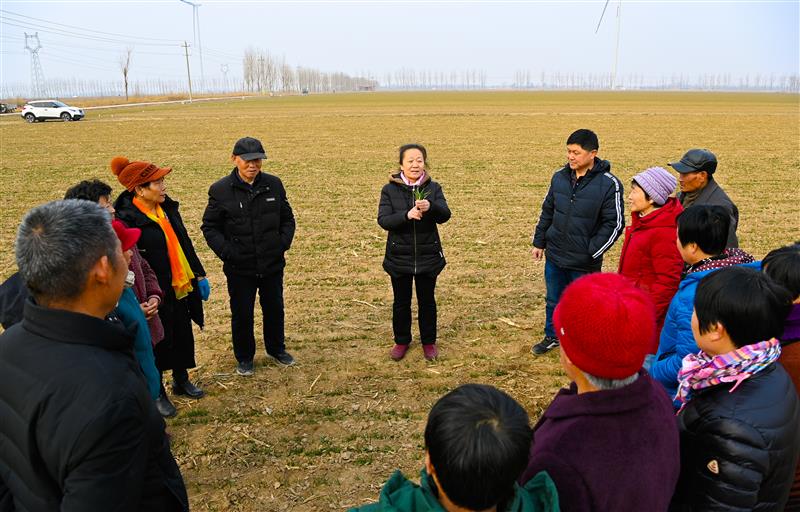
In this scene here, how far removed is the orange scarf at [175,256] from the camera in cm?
425

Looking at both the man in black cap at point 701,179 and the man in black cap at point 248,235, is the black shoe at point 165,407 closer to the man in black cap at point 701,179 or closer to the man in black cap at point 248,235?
the man in black cap at point 248,235

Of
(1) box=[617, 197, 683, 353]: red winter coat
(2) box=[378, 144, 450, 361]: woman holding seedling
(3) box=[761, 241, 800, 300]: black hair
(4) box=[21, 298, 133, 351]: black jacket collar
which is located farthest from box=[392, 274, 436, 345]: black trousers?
(4) box=[21, 298, 133, 351]: black jacket collar

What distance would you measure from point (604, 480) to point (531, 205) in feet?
34.5

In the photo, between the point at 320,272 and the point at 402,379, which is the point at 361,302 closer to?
the point at 320,272

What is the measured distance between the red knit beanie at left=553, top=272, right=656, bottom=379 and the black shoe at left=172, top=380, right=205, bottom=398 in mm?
3930

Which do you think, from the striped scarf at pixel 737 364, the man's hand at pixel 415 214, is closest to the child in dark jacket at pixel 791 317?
the striped scarf at pixel 737 364

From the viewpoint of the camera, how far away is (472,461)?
1425mm

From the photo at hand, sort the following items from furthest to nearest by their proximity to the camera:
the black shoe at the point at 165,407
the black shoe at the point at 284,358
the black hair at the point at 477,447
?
1. the black shoe at the point at 284,358
2. the black shoe at the point at 165,407
3. the black hair at the point at 477,447

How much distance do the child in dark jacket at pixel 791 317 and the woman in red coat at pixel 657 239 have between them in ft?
4.54

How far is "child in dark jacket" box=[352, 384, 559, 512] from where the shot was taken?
56.3 inches

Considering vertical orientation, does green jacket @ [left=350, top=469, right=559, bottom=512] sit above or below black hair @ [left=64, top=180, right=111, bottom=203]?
below

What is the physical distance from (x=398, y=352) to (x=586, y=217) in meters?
2.17

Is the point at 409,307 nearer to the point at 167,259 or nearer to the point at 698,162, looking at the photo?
the point at 167,259

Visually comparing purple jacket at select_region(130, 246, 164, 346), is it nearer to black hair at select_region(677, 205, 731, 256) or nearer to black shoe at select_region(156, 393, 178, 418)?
black shoe at select_region(156, 393, 178, 418)
